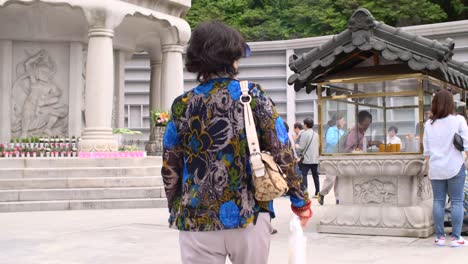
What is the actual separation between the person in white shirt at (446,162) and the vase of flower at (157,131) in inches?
431

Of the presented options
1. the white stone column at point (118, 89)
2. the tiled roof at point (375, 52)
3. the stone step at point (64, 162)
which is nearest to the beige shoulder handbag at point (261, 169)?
the tiled roof at point (375, 52)

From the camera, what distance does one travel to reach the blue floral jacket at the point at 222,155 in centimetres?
312

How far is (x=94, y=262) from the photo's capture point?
22.2ft

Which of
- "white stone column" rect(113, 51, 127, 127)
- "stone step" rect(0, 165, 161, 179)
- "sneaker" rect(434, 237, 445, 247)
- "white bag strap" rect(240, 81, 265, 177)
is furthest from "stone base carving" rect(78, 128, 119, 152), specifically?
"white bag strap" rect(240, 81, 265, 177)

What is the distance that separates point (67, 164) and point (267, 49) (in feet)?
57.1

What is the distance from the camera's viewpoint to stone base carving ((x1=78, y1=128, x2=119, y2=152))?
15977mm

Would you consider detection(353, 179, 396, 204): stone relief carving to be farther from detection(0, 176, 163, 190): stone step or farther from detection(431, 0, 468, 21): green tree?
detection(431, 0, 468, 21): green tree

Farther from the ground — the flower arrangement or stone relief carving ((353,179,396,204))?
the flower arrangement

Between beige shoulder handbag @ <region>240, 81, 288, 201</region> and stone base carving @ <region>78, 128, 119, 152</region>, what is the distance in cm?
1328

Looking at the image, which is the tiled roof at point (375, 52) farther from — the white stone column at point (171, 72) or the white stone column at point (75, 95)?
the white stone column at point (75, 95)

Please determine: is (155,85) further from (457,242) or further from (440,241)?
(457,242)

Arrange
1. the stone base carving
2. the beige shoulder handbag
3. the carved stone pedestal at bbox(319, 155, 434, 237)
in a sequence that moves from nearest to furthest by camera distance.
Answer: the beige shoulder handbag < the carved stone pedestal at bbox(319, 155, 434, 237) < the stone base carving

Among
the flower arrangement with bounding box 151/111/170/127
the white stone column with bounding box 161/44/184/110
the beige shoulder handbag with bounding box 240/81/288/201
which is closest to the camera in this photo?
the beige shoulder handbag with bounding box 240/81/288/201

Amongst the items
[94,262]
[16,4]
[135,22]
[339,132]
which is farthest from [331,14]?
[94,262]
